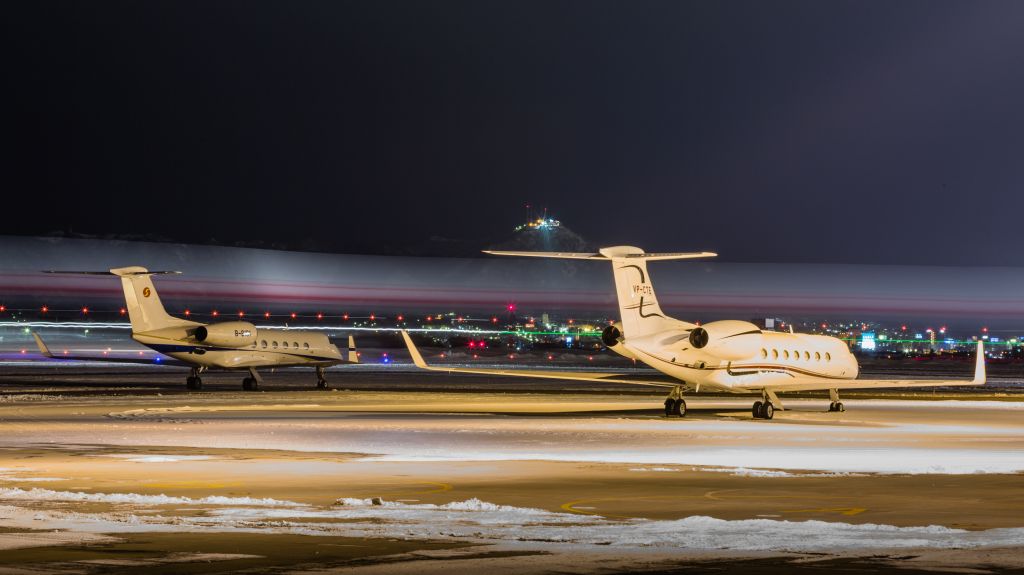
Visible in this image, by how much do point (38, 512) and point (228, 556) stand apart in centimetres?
469

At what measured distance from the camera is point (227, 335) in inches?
2682

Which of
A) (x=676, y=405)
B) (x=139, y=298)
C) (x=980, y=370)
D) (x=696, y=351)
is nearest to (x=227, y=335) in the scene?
(x=139, y=298)

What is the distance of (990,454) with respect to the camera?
96.0 feet

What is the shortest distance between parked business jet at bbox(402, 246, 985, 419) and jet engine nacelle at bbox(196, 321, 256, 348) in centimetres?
2511

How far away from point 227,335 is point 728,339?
32.2m

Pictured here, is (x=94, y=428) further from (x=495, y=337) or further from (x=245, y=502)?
(x=495, y=337)

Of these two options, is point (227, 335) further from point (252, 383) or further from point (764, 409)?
point (764, 409)

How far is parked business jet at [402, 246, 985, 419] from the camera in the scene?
136ft

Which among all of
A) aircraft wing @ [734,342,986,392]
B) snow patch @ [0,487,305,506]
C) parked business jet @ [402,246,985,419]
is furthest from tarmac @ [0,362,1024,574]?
aircraft wing @ [734,342,986,392]

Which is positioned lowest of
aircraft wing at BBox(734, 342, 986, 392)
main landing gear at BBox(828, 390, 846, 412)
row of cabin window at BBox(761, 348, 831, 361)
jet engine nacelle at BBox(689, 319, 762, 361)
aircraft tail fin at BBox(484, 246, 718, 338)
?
main landing gear at BBox(828, 390, 846, 412)

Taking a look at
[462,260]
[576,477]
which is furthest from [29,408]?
[462,260]

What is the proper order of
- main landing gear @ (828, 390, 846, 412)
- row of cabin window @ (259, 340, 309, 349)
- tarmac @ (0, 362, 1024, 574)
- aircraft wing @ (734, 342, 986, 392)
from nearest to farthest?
1. tarmac @ (0, 362, 1024, 574)
2. aircraft wing @ (734, 342, 986, 392)
3. main landing gear @ (828, 390, 846, 412)
4. row of cabin window @ (259, 340, 309, 349)

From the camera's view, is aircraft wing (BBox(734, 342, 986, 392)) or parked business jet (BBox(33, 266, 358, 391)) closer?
aircraft wing (BBox(734, 342, 986, 392))

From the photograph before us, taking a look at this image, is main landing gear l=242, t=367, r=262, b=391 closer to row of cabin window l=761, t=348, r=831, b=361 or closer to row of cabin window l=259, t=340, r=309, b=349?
row of cabin window l=259, t=340, r=309, b=349
